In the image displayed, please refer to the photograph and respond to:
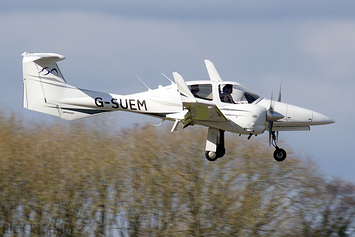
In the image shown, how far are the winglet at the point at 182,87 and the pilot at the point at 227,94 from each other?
45.5 inches

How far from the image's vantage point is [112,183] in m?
32.0

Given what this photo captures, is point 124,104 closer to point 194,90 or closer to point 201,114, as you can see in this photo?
point 194,90

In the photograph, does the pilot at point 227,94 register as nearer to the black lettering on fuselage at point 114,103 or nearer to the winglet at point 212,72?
the winglet at point 212,72

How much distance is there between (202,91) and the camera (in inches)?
762

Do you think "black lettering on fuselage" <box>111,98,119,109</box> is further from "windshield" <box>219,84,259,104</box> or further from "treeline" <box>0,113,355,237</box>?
"treeline" <box>0,113,355,237</box>

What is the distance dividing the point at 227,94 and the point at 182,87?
165 cm

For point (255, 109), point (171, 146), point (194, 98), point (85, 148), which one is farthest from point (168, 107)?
point (85, 148)

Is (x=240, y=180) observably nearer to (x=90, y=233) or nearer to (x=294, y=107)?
(x=90, y=233)

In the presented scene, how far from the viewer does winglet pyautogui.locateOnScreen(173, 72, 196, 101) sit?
18359 mm

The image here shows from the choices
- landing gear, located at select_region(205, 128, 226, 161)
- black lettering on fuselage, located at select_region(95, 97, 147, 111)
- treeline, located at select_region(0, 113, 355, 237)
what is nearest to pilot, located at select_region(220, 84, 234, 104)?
landing gear, located at select_region(205, 128, 226, 161)

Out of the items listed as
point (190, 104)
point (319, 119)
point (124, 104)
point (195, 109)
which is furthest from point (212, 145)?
point (319, 119)

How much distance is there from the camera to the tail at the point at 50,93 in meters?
21.0

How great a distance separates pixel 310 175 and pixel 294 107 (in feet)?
A: 44.6

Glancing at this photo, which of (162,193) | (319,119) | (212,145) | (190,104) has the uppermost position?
(190,104)
